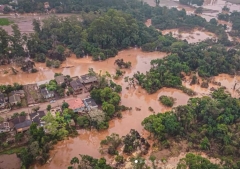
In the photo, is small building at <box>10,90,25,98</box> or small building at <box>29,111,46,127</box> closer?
small building at <box>29,111,46,127</box>

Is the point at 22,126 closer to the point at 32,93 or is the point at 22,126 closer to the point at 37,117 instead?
the point at 37,117

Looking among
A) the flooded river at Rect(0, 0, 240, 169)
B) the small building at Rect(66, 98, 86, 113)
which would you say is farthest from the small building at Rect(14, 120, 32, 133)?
the small building at Rect(66, 98, 86, 113)

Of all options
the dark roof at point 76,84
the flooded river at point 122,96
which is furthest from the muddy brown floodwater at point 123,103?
the dark roof at point 76,84

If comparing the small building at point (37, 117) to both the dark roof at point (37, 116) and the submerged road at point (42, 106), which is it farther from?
the submerged road at point (42, 106)

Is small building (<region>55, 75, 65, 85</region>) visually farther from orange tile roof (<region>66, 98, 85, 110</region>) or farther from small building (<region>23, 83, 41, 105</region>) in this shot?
orange tile roof (<region>66, 98, 85, 110</region>)

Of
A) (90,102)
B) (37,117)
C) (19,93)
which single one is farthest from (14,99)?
(90,102)

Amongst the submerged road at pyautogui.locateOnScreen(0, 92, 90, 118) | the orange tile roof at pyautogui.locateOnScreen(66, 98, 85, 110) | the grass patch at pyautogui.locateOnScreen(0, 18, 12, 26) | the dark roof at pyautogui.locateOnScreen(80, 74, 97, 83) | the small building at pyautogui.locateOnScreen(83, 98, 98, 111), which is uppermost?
the grass patch at pyautogui.locateOnScreen(0, 18, 12, 26)

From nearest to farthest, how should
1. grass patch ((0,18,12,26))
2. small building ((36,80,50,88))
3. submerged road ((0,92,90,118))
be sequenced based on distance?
submerged road ((0,92,90,118)) → small building ((36,80,50,88)) → grass patch ((0,18,12,26))
